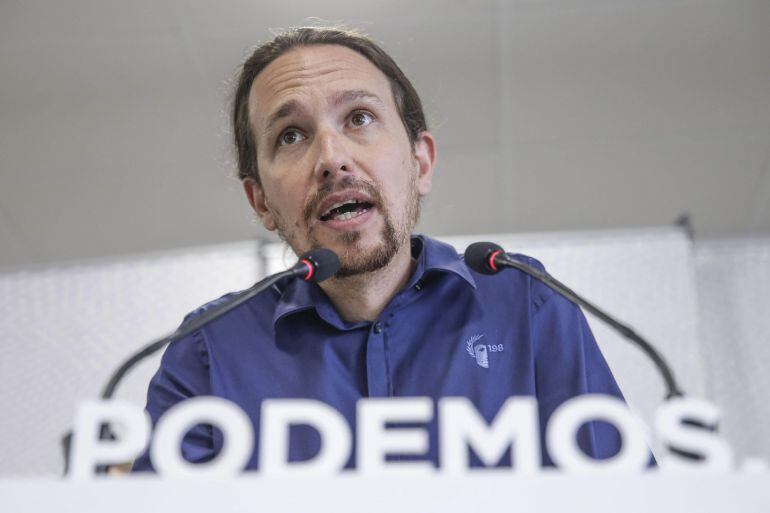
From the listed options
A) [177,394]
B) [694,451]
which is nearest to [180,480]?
[694,451]

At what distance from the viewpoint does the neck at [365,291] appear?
1186 millimetres

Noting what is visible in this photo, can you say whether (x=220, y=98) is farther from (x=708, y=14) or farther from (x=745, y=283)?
(x=745, y=283)

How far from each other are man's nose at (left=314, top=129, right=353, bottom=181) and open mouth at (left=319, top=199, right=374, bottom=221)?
0.04 metres

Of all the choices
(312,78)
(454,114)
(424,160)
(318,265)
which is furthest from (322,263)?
(454,114)

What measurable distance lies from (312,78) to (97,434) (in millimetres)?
805

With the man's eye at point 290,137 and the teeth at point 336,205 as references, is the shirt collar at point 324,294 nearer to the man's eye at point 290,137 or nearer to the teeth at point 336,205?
the teeth at point 336,205

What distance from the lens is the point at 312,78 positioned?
1.30 metres


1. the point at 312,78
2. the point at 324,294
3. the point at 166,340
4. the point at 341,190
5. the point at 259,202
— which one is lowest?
the point at 166,340

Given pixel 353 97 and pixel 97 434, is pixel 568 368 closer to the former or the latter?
pixel 353 97

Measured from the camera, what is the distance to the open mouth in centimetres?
115

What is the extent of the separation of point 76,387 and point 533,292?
113cm

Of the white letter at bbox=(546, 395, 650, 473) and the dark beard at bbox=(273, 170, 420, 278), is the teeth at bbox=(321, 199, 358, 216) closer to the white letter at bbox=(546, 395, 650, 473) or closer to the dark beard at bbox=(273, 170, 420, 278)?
the dark beard at bbox=(273, 170, 420, 278)

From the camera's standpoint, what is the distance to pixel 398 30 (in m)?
2.32

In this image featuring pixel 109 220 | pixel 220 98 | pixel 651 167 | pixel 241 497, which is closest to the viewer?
pixel 241 497
